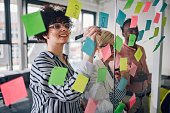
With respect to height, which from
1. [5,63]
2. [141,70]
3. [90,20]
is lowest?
[141,70]

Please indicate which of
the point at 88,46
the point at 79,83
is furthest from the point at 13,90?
the point at 88,46

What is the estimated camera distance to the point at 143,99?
4.92 feet

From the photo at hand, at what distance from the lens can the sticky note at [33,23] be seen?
24.0 inches

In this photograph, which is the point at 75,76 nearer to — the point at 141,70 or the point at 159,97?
the point at 141,70

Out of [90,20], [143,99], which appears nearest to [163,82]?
[143,99]

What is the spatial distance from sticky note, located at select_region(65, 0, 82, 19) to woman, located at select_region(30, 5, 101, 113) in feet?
0.08

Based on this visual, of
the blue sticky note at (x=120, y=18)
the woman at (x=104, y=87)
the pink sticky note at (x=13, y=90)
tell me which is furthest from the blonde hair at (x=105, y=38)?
the pink sticky note at (x=13, y=90)

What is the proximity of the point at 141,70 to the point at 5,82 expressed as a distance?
1.25m

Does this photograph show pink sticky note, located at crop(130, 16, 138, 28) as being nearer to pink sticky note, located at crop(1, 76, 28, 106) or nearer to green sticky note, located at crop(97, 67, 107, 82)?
green sticky note, located at crop(97, 67, 107, 82)

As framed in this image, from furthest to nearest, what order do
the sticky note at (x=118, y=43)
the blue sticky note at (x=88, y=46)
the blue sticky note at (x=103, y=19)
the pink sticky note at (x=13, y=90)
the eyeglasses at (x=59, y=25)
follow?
the sticky note at (x=118, y=43)
the blue sticky note at (x=103, y=19)
the blue sticky note at (x=88, y=46)
the eyeglasses at (x=59, y=25)
the pink sticky note at (x=13, y=90)

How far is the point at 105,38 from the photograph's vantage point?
3.28 feet

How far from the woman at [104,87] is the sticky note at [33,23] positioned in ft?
1.26

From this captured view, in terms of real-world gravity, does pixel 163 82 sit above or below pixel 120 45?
below

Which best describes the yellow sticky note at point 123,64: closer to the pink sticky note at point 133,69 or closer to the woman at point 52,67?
the pink sticky note at point 133,69
